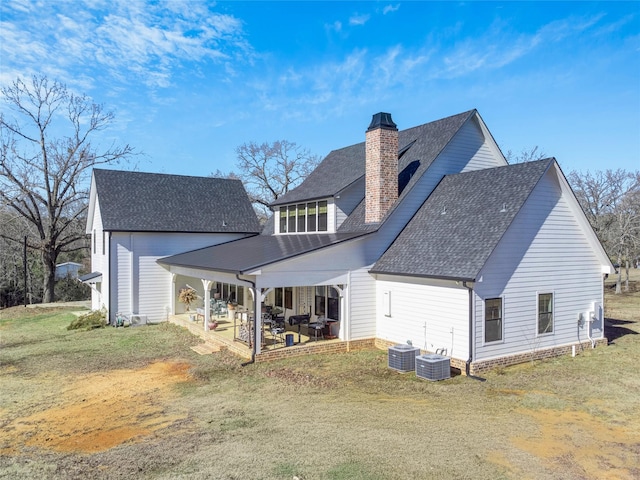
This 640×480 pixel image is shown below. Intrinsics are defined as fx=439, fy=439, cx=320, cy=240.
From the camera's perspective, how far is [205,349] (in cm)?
1488

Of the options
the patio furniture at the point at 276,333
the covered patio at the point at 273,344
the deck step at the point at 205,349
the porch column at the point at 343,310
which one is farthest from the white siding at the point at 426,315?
the deck step at the point at 205,349

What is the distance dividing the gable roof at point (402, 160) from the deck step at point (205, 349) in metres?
7.50

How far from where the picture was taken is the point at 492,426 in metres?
8.15

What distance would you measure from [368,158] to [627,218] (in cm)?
2600

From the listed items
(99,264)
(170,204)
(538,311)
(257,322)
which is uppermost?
(170,204)

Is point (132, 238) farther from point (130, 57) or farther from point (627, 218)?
point (627, 218)

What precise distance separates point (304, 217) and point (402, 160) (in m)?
5.08

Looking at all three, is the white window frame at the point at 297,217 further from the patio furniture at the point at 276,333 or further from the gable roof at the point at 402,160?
the patio furniture at the point at 276,333

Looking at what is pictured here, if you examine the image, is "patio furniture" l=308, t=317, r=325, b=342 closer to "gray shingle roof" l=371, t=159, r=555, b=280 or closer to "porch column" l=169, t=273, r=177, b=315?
"gray shingle roof" l=371, t=159, r=555, b=280

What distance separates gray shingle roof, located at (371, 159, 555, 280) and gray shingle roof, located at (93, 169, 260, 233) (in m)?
11.2

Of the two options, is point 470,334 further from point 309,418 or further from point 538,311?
point 309,418

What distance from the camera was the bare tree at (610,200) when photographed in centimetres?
3497

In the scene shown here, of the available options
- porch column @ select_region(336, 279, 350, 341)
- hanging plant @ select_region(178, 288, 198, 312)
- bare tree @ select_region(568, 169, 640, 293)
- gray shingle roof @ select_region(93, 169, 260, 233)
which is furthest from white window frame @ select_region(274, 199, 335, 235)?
bare tree @ select_region(568, 169, 640, 293)

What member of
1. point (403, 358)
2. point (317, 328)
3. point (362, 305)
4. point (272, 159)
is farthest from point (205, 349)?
point (272, 159)
